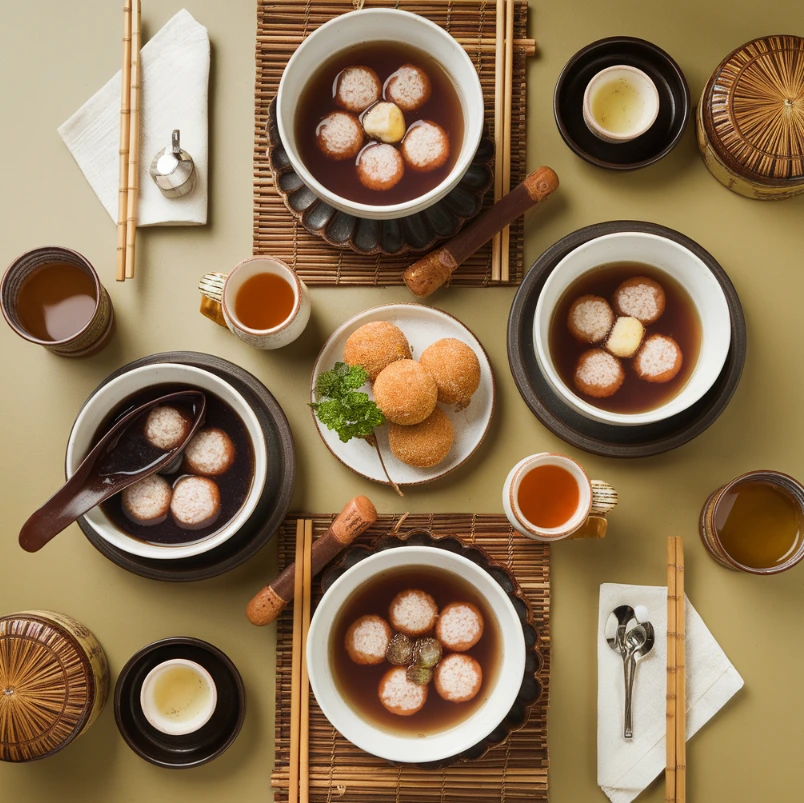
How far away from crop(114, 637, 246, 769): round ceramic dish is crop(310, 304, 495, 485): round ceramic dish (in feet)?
1.57

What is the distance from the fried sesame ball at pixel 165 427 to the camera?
1.40 meters

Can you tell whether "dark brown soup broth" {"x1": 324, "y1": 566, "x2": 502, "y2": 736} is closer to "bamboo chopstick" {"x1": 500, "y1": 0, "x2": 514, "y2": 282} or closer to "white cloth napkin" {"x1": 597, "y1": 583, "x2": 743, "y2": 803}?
"white cloth napkin" {"x1": 597, "y1": 583, "x2": 743, "y2": 803}

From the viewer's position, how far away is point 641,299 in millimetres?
1481

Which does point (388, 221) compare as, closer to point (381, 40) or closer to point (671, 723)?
point (381, 40)

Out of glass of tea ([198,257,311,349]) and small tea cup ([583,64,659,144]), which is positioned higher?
small tea cup ([583,64,659,144])

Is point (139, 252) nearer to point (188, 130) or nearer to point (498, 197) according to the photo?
point (188, 130)

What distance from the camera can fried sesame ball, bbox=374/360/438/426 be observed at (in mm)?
1410

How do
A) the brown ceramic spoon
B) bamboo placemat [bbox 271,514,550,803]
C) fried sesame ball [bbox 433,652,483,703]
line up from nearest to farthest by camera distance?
the brown ceramic spoon
fried sesame ball [bbox 433,652,483,703]
bamboo placemat [bbox 271,514,550,803]

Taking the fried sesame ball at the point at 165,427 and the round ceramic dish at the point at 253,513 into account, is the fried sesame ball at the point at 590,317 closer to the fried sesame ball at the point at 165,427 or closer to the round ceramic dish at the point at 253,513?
the round ceramic dish at the point at 253,513

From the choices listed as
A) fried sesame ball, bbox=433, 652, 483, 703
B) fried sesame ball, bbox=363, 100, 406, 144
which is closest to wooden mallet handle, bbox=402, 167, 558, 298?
fried sesame ball, bbox=363, 100, 406, 144

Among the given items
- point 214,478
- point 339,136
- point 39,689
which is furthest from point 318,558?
point 339,136

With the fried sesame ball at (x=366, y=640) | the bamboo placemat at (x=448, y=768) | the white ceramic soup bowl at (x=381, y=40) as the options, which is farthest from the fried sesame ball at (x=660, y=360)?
the fried sesame ball at (x=366, y=640)

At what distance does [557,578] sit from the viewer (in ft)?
5.16

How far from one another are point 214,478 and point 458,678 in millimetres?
612
